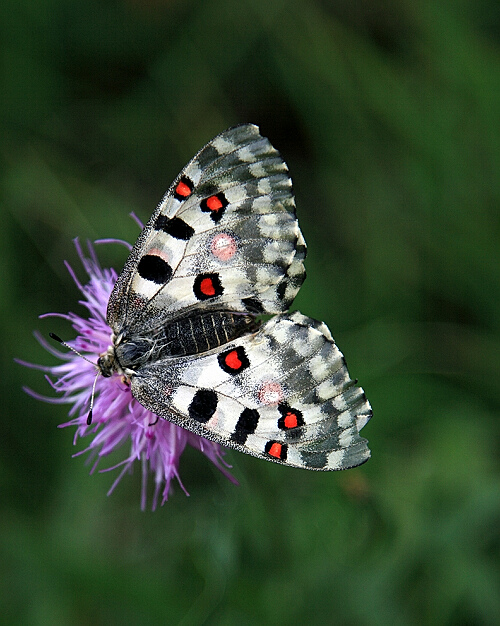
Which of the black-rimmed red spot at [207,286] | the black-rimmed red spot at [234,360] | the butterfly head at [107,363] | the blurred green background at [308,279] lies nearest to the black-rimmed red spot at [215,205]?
the black-rimmed red spot at [207,286]

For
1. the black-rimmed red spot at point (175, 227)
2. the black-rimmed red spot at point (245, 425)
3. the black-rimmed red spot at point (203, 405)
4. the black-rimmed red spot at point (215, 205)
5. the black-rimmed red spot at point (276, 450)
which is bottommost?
the black-rimmed red spot at point (276, 450)

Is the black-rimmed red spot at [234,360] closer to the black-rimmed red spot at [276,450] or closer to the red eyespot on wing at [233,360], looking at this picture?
the red eyespot on wing at [233,360]

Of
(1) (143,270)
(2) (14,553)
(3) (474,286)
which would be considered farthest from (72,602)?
(3) (474,286)

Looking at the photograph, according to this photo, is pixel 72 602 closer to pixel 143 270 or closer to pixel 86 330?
pixel 86 330

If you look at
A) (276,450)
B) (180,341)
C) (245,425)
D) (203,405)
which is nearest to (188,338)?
(180,341)

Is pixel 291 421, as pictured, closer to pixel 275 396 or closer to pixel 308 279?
pixel 275 396

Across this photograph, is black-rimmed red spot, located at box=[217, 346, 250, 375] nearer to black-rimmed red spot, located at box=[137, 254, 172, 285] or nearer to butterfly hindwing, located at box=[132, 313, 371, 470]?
butterfly hindwing, located at box=[132, 313, 371, 470]

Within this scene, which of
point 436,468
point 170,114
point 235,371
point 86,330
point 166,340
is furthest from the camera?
point 170,114
